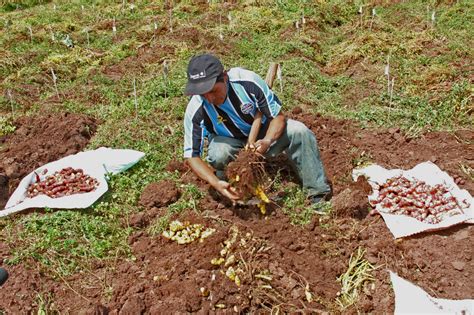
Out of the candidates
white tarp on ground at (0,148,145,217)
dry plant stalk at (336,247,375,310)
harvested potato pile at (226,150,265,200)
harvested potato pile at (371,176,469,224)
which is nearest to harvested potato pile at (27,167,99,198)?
white tarp on ground at (0,148,145,217)

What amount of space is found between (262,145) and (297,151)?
41 centimetres

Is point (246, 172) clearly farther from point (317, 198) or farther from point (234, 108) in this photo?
point (317, 198)

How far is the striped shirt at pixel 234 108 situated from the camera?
13.0 feet

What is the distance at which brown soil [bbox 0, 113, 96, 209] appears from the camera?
5.08 m

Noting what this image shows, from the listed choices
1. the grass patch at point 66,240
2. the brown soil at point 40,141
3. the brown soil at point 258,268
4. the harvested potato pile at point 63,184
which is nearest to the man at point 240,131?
the brown soil at point 258,268

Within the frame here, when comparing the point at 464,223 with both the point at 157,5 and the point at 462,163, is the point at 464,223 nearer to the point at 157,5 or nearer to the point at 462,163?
the point at 462,163

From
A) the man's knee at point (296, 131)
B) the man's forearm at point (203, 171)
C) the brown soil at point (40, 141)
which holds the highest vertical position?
the man's knee at point (296, 131)

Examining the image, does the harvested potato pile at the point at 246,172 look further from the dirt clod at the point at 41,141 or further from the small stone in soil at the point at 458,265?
the dirt clod at the point at 41,141

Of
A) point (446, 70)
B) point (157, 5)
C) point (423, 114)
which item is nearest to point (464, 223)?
point (423, 114)

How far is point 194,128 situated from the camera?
13.2 ft

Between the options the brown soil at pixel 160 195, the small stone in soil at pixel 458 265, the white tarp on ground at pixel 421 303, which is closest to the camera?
the white tarp on ground at pixel 421 303

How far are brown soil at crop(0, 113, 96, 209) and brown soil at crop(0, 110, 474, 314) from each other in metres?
1.43

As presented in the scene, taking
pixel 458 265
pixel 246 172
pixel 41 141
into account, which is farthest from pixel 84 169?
pixel 458 265

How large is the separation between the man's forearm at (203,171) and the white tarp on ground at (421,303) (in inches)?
63.1
